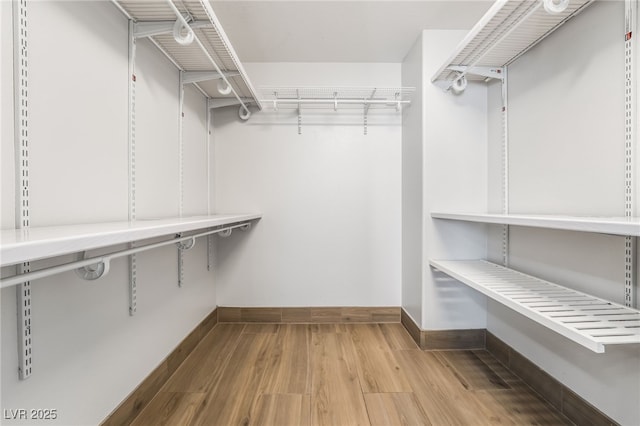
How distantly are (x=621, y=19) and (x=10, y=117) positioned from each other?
2.05 meters

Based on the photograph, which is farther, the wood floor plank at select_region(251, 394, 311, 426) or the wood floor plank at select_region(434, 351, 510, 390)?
the wood floor plank at select_region(434, 351, 510, 390)

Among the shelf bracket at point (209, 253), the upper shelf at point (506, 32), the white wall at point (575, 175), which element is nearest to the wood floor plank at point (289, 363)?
the shelf bracket at point (209, 253)

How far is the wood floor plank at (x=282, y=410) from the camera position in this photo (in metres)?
1.21

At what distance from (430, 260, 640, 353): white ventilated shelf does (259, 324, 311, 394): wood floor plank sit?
999 mm

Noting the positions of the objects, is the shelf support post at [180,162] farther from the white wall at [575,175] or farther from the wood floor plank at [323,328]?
the white wall at [575,175]

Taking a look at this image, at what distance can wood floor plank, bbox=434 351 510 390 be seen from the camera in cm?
147

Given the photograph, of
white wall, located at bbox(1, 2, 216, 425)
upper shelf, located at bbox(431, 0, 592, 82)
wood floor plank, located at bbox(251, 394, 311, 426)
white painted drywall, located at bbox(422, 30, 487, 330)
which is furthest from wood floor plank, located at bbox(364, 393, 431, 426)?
upper shelf, located at bbox(431, 0, 592, 82)

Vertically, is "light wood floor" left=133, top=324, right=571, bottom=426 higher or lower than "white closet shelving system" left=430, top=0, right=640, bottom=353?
lower

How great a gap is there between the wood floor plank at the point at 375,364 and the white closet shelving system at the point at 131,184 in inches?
44.0

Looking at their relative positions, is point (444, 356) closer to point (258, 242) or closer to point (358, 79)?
point (258, 242)

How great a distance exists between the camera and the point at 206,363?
1.66 metres

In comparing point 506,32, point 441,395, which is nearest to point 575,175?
point 506,32

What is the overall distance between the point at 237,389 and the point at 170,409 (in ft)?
0.98

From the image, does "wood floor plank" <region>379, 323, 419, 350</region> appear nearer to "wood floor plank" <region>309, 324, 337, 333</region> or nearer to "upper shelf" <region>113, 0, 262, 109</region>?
"wood floor plank" <region>309, 324, 337, 333</region>
